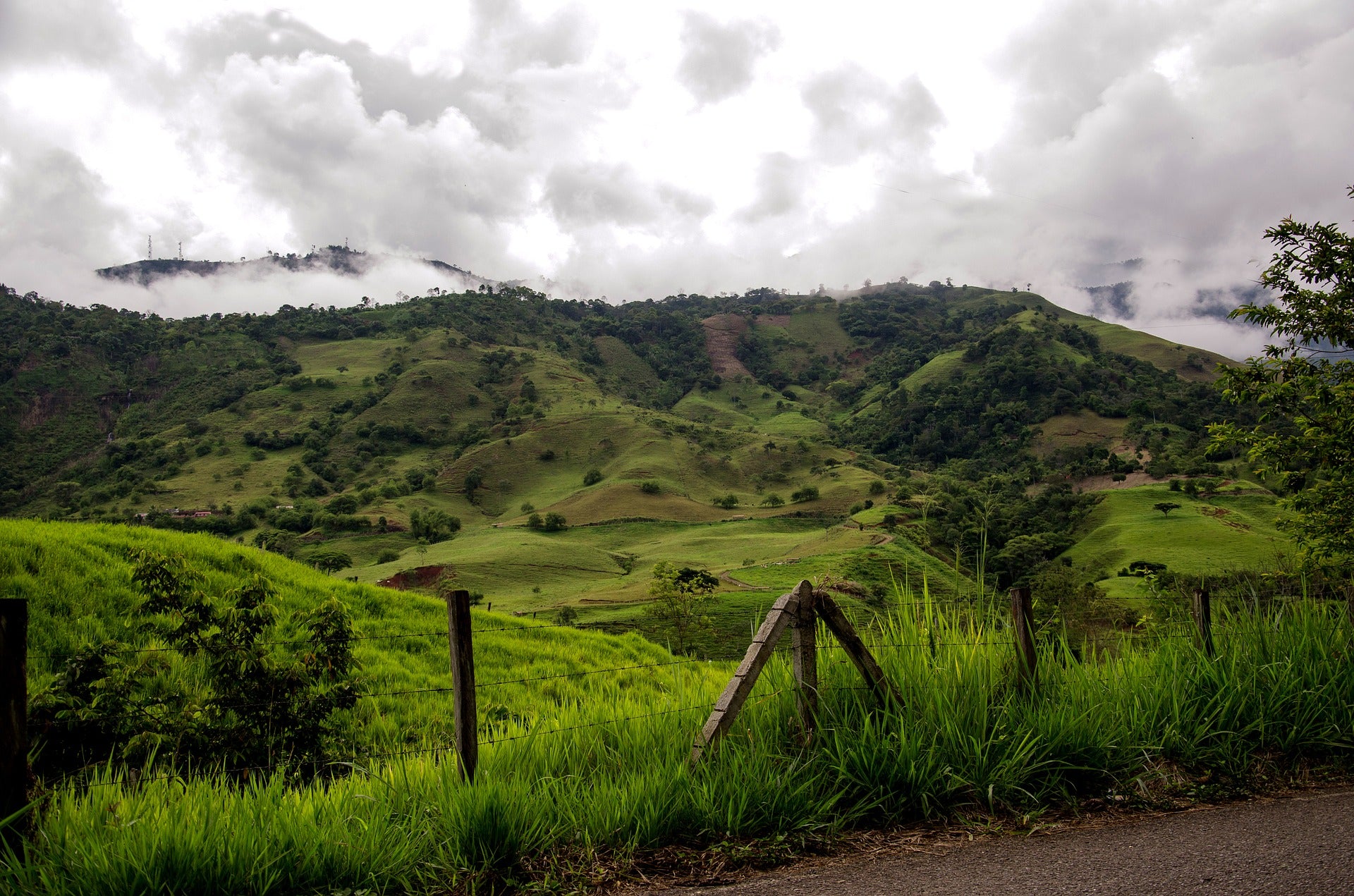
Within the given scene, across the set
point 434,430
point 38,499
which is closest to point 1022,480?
point 434,430

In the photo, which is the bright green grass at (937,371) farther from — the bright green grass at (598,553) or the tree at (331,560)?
the tree at (331,560)

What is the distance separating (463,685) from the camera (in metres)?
4.41

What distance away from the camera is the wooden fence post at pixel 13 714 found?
3355mm

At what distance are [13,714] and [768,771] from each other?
3.69 metres

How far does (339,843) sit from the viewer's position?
3.71 meters

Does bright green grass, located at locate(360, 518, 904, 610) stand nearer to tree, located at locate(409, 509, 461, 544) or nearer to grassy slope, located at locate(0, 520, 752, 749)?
tree, located at locate(409, 509, 461, 544)

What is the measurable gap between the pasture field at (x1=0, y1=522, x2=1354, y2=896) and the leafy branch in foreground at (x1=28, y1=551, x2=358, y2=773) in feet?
1.46

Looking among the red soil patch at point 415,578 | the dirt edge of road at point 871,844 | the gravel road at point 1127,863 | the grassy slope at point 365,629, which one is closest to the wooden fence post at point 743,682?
the dirt edge of road at point 871,844

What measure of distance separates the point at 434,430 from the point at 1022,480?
102 m

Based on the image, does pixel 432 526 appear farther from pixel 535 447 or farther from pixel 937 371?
pixel 937 371

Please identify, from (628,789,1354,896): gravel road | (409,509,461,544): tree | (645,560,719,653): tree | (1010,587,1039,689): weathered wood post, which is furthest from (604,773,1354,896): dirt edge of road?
(409,509,461,544): tree

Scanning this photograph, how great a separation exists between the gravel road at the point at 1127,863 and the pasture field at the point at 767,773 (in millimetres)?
300

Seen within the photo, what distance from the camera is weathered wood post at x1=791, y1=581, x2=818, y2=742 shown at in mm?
4871

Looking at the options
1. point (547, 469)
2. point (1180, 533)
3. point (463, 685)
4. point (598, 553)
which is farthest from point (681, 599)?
point (547, 469)
